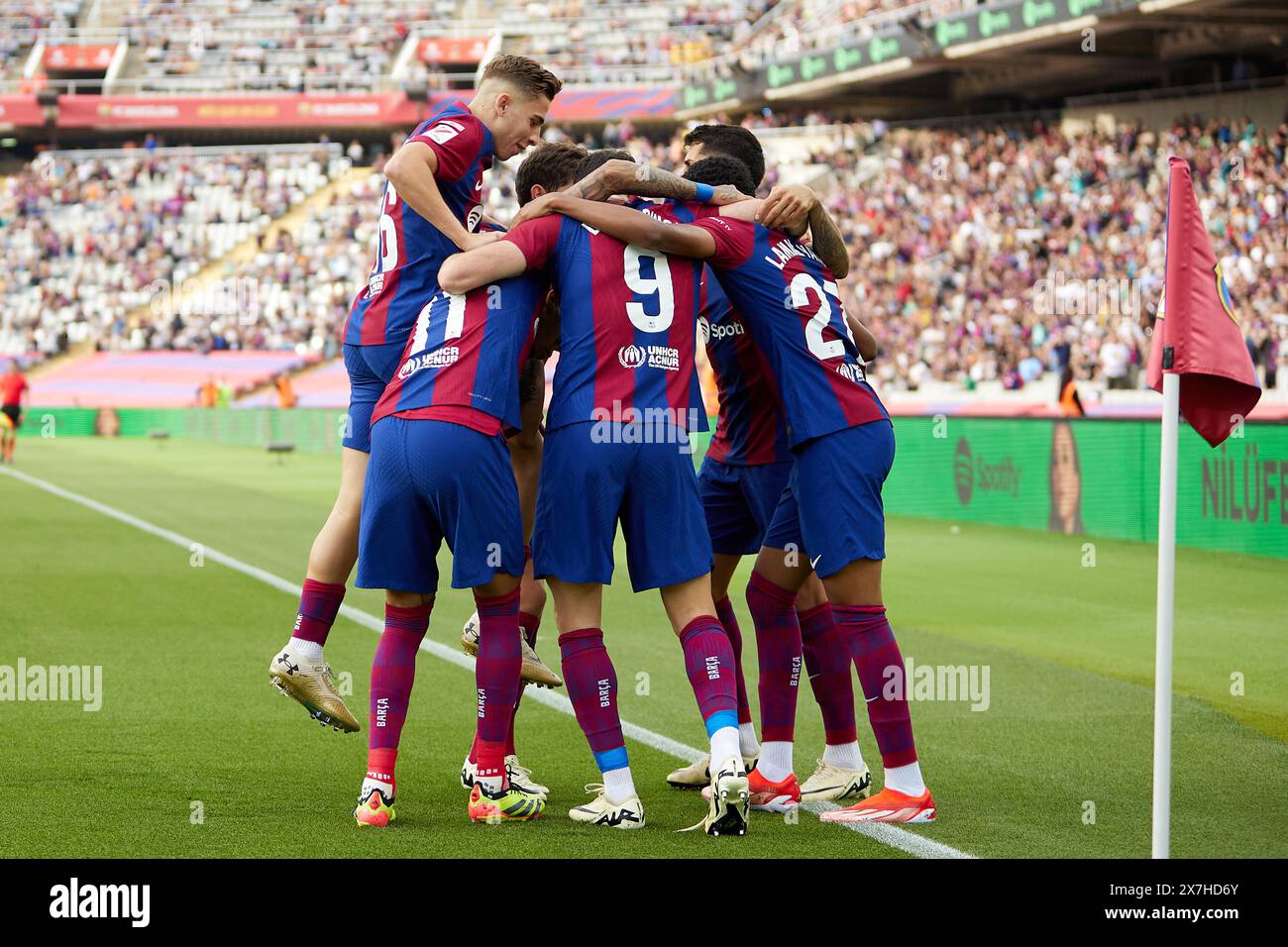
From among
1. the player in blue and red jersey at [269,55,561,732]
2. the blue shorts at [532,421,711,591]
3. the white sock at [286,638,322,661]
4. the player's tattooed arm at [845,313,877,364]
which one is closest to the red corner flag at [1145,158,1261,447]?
the player's tattooed arm at [845,313,877,364]

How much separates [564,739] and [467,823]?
1651mm

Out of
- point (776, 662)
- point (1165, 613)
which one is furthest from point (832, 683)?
point (1165, 613)

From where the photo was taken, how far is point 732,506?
636 cm

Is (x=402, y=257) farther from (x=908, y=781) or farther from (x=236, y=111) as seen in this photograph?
(x=236, y=111)

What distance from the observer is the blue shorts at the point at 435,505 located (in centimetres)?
540

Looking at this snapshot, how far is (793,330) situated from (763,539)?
853 millimetres

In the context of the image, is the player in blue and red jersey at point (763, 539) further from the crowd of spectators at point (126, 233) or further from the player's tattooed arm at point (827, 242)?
the crowd of spectators at point (126, 233)

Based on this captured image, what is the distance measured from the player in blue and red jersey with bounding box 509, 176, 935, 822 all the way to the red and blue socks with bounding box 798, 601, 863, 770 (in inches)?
16.3

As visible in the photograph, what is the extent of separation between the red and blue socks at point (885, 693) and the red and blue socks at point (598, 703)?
2.74ft

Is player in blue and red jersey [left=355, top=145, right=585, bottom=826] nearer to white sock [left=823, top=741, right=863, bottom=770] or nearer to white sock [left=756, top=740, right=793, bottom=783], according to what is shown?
white sock [left=756, top=740, right=793, bottom=783]

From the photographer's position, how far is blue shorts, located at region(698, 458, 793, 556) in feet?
20.3

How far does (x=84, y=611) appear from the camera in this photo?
11.4 m
